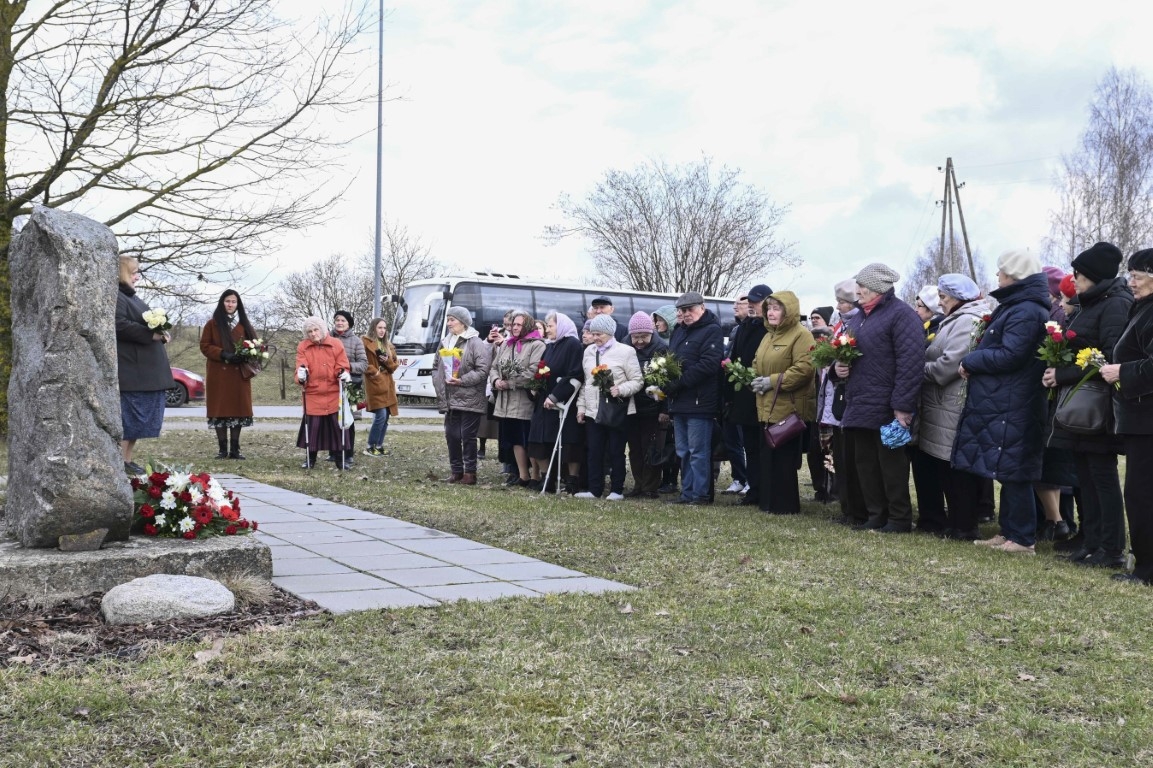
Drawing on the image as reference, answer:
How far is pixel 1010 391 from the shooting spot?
7.80m

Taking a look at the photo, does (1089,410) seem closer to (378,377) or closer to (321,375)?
(321,375)

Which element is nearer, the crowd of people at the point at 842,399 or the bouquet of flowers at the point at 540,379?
the crowd of people at the point at 842,399

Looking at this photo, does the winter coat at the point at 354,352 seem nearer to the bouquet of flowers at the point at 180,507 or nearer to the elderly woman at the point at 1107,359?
the bouquet of flowers at the point at 180,507

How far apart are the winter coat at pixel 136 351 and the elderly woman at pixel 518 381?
3.51 m

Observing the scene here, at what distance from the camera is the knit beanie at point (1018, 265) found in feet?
25.9

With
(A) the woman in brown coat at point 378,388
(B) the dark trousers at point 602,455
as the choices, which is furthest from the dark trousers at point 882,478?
(A) the woman in brown coat at point 378,388

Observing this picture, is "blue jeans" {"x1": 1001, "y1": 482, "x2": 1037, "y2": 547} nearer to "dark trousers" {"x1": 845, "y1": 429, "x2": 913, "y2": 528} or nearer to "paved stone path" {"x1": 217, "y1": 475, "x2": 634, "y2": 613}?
"dark trousers" {"x1": 845, "y1": 429, "x2": 913, "y2": 528}

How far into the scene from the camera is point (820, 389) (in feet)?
32.7

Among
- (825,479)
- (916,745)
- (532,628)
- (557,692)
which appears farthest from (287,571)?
(825,479)

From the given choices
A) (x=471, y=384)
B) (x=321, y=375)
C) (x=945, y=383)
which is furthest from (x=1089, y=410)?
(x=321, y=375)

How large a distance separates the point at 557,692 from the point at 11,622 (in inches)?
106

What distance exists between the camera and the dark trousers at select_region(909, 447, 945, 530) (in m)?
8.85

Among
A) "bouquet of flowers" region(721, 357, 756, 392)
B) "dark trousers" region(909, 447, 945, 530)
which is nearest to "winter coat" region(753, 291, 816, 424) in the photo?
"bouquet of flowers" region(721, 357, 756, 392)

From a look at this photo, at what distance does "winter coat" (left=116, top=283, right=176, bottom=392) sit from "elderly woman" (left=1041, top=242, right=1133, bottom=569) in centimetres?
753
